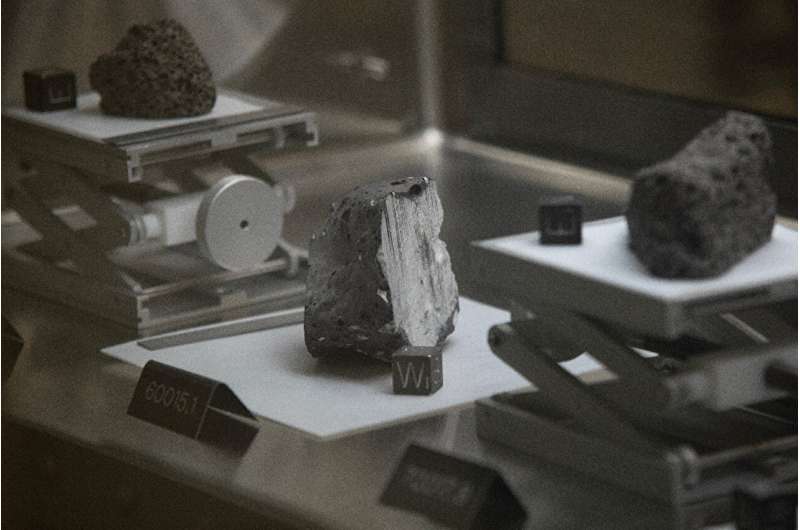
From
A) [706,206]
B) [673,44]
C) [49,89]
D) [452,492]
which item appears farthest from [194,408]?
[673,44]

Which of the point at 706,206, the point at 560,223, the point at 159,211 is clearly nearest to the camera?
the point at 706,206

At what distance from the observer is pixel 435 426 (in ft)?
9.10

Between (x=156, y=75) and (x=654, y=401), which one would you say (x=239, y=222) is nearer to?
(x=156, y=75)

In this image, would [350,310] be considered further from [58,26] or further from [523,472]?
[58,26]

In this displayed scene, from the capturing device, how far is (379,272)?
2.89 meters

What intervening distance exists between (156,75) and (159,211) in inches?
10.1

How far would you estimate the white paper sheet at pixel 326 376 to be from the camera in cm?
283

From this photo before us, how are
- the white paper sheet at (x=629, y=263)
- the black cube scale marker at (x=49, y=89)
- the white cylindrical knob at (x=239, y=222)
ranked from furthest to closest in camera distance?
the black cube scale marker at (x=49, y=89) < the white cylindrical knob at (x=239, y=222) < the white paper sheet at (x=629, y=263)

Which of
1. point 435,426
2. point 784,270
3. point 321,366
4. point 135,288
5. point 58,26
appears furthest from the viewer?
point 58,26

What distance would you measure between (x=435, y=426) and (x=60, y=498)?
560 mm

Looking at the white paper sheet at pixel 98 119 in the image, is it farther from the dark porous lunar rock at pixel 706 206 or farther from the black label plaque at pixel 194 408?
the dark porous lunar rock at pixel 706 206

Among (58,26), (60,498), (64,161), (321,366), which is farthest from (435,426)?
(58,26)

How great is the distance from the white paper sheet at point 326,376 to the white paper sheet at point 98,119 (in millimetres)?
411

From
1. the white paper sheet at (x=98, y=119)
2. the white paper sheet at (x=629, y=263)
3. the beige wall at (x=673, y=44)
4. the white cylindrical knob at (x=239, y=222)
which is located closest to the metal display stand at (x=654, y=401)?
the white paper sheet at (x=629, y=263)
